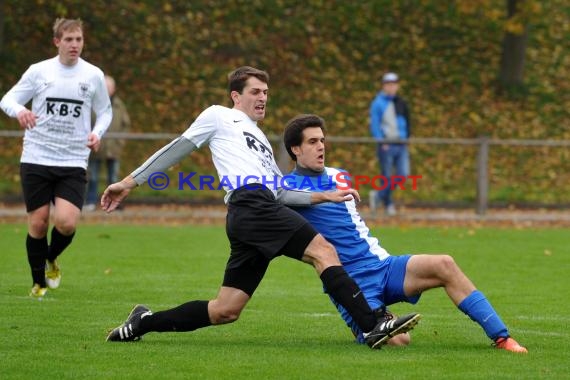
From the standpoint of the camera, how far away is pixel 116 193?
Answer: 7.59 m

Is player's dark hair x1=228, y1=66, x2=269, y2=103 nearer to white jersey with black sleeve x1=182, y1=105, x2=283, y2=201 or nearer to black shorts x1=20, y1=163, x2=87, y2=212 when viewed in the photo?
white jersey with black sleeve x1=182, y1=105, x2=283, y2=201

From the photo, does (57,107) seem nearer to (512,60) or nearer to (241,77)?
(241,77)

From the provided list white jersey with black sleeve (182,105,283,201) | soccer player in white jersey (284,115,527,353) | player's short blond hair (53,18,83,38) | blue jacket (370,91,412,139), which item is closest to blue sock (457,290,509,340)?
soccer player in white jersey (284,115,527,353)

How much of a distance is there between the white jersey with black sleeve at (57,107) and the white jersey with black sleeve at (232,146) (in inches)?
102

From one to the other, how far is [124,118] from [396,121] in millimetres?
4375

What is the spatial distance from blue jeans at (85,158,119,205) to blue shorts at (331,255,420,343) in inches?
456

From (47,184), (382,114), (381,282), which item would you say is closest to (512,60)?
(382,114)

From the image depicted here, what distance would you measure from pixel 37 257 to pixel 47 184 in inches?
24.1

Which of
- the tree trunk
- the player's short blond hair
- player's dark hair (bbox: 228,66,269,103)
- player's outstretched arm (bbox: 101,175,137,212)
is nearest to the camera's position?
player's outstretched arm (bbox: 101,175,137,212)

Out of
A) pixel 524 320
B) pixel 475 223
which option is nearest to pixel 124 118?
pixel 475 223

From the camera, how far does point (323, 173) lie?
788 centimetres

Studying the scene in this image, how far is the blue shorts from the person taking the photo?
7.61 meters

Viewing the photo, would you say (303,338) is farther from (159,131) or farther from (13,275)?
(159,131)

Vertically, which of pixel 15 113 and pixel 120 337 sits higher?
pixel 15 113
